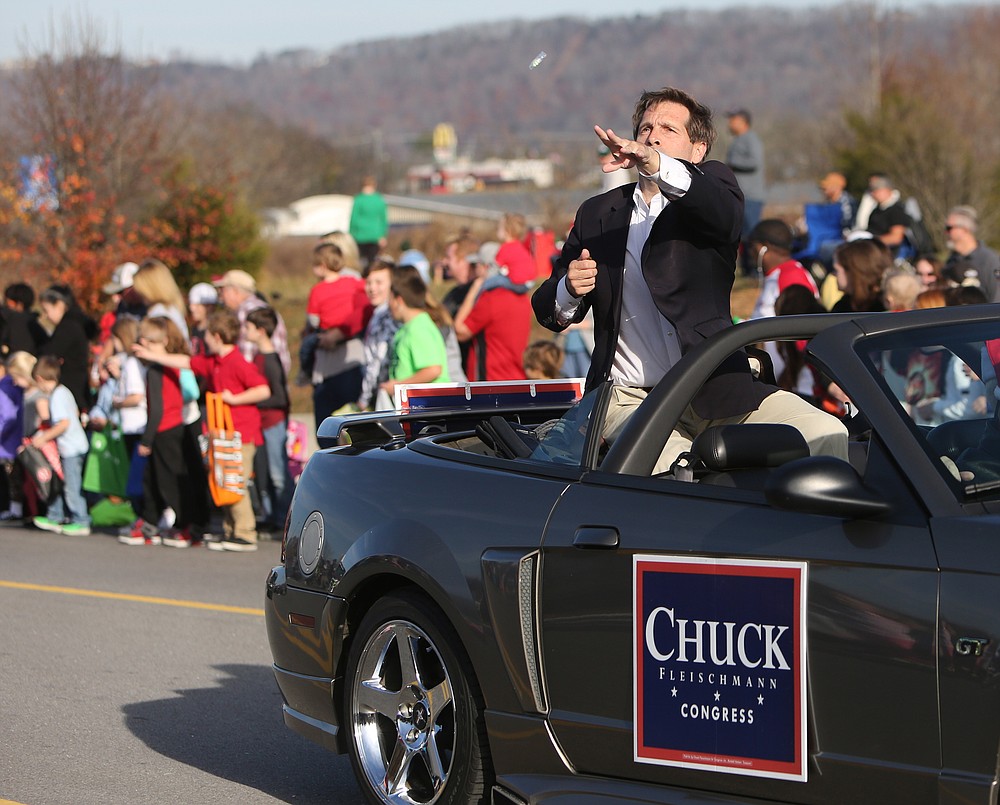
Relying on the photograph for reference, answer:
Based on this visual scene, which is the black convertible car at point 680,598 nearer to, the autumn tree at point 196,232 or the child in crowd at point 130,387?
the child in crowd at point 130,387

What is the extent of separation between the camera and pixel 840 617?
12.3ft

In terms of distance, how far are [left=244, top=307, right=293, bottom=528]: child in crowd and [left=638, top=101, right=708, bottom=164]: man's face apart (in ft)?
23.6

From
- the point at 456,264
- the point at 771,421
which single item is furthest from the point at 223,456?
the point at 771,421

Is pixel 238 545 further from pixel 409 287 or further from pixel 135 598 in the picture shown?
pixel 409 287

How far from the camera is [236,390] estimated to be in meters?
12.0

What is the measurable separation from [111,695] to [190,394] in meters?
5.77

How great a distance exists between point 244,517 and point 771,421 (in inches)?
310

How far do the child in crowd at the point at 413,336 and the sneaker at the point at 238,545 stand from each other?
1.95m

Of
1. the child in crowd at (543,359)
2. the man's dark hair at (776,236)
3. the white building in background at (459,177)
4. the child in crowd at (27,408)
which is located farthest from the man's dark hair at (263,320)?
the white building in background at (459,177)

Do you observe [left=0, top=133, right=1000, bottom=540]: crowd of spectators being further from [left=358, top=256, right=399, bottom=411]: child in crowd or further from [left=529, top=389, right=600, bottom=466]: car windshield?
[left=529, top=389, right=600, bottom=466]: car windshield

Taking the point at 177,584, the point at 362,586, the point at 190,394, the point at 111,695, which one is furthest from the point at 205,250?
the point at 362,586

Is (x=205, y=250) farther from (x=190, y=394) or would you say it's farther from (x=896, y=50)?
(x=896, y=50)

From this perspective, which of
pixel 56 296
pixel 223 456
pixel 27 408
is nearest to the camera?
pixel 223 456

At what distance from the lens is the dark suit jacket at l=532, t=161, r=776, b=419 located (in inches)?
189
